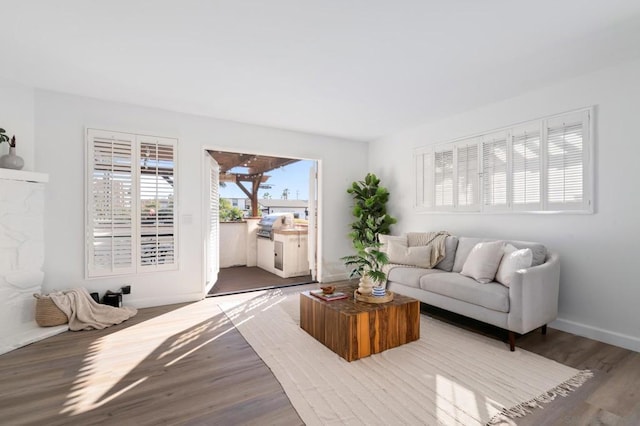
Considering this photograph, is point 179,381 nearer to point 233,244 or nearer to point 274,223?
point 274,223

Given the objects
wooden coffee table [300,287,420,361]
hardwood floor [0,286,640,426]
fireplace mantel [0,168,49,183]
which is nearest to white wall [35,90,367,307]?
fireplace mantel [0,168,49,183]

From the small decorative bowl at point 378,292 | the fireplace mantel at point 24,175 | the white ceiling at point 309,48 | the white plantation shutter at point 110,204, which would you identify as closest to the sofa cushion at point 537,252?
the small decorative bowl at point 378,292

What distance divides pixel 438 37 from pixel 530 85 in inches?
62.3

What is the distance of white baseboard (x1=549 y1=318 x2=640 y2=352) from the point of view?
2.67 m

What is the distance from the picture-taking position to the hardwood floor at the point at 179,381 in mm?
1772

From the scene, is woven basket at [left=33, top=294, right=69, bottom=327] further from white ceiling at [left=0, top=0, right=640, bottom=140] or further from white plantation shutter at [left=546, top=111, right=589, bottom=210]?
white plantation shutter at [left=546, top=111, right=589, bottom=210]

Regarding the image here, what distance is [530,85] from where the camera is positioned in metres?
3.23

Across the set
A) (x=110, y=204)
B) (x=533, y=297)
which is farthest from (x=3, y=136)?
(x=533, y=297)

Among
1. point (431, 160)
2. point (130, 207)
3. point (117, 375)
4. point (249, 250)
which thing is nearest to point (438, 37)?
point (431, 160)

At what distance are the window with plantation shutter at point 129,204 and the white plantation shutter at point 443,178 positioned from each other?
372cm

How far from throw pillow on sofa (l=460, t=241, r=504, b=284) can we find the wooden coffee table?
742 mm

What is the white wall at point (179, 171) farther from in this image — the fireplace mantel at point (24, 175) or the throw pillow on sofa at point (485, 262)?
the throw pillow on sofa at point (485, 262)

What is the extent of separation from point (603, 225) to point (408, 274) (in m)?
1.91

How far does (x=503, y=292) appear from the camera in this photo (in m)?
2.68
